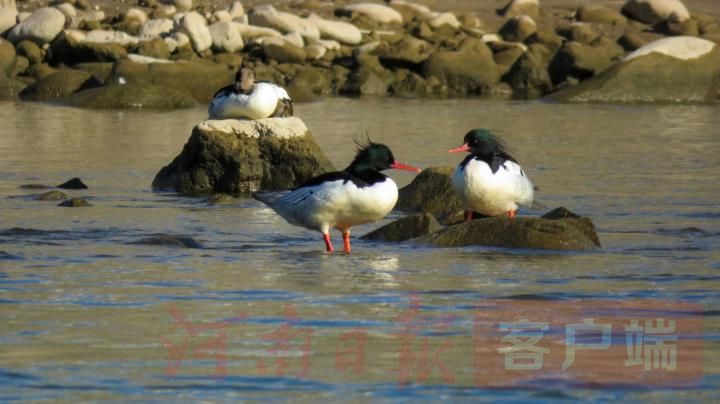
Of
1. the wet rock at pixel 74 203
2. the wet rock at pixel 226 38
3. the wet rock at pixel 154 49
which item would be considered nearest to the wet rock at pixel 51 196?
the wet rock at pixel 74 203

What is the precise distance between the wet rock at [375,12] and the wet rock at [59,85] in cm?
1206

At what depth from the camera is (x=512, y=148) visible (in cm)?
2089

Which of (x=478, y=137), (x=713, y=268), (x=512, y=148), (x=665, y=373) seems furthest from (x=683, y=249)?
(x=512, y=148)

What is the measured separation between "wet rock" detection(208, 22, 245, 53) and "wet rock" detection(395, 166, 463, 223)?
20.9 metres

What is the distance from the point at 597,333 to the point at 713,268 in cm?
274

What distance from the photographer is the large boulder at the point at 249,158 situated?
1592cm

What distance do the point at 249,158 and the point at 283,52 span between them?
1866 cm

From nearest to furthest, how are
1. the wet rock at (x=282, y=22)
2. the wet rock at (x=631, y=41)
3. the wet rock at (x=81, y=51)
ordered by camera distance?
1. the wet rock at (x=81, y=51)
2. the wet rock at (x=282, y=22)
3. the wet rock at (x=631, y=41)

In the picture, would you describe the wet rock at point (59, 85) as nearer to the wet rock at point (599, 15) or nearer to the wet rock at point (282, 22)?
the wet rock at point (282, 22)

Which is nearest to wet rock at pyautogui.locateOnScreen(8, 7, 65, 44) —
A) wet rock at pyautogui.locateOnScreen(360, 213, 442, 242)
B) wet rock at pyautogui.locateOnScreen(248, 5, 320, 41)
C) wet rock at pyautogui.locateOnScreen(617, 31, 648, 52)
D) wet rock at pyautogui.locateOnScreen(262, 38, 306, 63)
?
wet rock at pyautogui.locateOnScreen(262, 38, 306, 63)

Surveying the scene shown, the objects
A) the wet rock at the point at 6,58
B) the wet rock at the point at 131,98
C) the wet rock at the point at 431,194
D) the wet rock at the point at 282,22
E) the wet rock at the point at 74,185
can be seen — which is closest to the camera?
the wet rock at the point at 431,194

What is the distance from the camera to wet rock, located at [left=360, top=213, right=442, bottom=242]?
38.6 ft

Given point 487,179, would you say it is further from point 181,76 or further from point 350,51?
point 350,51

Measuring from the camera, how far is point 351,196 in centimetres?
1073
